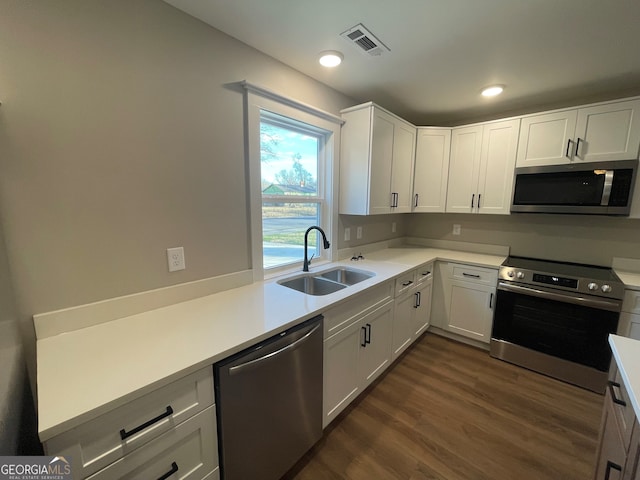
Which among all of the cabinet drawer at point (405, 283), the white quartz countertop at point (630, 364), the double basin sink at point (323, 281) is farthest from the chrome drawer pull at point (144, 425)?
the cabinet drawer at point (405, 283)

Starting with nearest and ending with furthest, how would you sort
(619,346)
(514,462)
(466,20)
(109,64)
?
1. (619,346)
2. (109,64)
3. (466,20)
4. (514,462)

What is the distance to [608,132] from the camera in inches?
81.5

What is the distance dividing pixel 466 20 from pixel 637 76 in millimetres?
1706

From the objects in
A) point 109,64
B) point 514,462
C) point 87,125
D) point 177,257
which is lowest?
point 514,462

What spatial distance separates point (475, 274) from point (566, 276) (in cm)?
64

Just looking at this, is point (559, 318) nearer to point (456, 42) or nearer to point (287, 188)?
point (456, 42)

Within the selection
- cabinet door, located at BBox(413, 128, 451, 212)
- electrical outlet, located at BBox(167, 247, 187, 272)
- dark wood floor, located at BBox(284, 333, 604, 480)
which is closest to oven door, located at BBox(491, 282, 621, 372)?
dark wood floor, located at BBox(284, 333, 604, 480)

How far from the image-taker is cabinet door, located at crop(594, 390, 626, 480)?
34.8 inches

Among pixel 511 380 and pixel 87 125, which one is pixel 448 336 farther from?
pixel 87 125

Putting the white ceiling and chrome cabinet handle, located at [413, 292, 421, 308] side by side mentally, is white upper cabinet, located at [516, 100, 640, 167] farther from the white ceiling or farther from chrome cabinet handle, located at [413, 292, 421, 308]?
chrome cabinet handle, located at [413, 292, 421, 308]

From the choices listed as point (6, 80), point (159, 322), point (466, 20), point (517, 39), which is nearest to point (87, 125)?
point (6, 80)

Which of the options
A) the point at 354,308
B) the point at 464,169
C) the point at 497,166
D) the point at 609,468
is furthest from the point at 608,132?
the point at 354,308

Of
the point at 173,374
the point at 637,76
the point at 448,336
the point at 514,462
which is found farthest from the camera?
the point at 448,336

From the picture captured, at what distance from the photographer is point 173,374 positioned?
2.76ft
